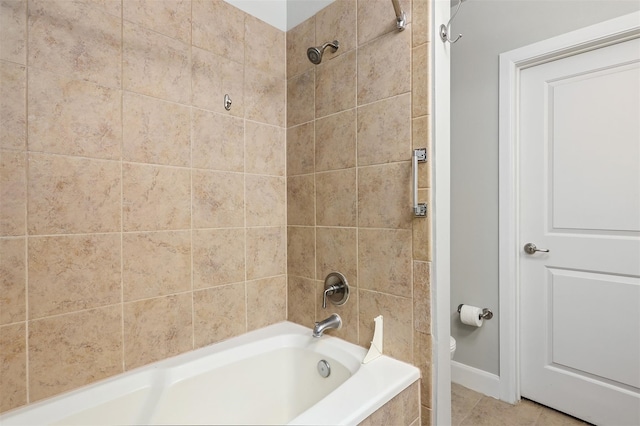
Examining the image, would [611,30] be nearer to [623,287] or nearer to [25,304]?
[623,287]

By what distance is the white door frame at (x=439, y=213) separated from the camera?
120 cm

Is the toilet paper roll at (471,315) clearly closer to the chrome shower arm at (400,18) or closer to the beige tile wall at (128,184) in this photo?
the beige tile wall at (128,184)

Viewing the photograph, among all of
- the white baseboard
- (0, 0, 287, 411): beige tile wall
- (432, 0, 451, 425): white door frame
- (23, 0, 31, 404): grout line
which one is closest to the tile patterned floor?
the white baseboard

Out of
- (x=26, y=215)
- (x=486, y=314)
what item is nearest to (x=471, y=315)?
(x=486, y=314)

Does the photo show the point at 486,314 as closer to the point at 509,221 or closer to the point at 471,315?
the point at 471,315

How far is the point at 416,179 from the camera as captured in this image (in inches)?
47.3

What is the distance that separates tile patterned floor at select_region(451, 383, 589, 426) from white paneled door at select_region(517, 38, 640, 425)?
0.06 meters

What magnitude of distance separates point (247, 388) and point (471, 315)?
1.35 meters

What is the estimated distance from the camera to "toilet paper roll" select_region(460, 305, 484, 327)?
1.94 m

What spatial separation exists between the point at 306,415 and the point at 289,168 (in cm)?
117

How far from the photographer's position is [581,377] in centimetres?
173

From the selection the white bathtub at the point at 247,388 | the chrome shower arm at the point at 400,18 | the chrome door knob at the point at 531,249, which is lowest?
the white bathtub at the point at 247,388

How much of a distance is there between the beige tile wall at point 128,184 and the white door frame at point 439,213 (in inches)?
32.9

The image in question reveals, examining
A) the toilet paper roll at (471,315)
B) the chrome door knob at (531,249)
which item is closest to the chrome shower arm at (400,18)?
the chrome door knob at (531,249)
